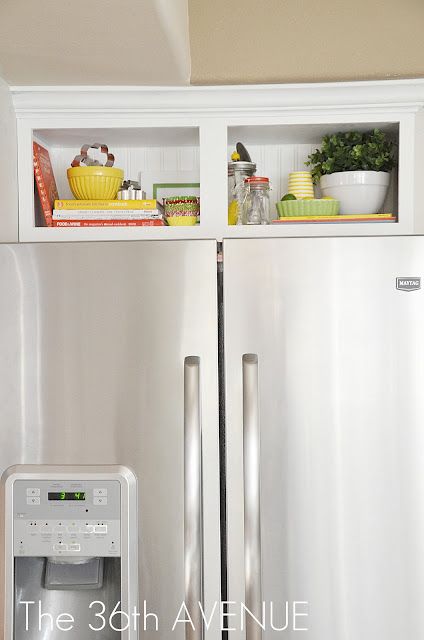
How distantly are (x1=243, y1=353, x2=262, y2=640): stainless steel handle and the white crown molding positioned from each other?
753mm

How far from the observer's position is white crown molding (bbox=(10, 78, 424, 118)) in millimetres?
1887

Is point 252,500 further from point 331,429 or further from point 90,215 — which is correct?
point 90,215

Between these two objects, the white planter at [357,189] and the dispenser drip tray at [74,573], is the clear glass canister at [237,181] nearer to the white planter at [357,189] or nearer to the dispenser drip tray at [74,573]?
the white planter at [357,189]

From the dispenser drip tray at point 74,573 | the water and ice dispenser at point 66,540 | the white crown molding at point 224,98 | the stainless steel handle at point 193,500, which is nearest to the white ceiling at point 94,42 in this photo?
the white crown molding at point 224,98

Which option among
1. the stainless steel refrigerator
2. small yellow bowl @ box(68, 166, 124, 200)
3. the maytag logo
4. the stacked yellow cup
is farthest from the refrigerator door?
the stacked yellow cup

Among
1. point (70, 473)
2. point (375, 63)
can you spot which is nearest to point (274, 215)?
point (375, 63)

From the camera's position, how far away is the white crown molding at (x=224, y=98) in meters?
1.89

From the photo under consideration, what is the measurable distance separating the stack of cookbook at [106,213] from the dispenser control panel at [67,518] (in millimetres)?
707

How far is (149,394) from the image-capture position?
154cm

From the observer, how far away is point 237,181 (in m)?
2.07

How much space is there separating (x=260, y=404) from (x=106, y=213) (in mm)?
712

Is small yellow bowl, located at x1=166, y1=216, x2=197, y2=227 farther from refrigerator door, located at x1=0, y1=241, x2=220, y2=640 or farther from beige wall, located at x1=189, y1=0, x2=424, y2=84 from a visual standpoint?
refrigerator door, located at x1=0, y1=241, x2=220, y2=640

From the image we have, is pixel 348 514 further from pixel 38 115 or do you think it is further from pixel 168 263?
pixel 38 115

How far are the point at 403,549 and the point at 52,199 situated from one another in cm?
123
